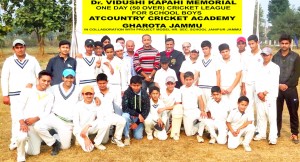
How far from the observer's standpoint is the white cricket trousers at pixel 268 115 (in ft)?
18.8

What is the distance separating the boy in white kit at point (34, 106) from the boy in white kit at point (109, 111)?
879mm

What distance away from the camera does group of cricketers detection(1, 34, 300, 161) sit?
5.29 metres

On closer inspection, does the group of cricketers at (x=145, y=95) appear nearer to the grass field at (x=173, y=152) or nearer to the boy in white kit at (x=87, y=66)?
the boy in white kit at (x=87, y=66)

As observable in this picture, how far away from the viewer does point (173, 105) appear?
6281 millimetres

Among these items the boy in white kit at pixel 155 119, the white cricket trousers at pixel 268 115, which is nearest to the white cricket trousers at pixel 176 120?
the boy in white kit at pixel 155 119

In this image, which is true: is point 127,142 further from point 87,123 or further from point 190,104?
point 190,104

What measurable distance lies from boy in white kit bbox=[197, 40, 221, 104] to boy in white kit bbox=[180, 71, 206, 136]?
0.67ft

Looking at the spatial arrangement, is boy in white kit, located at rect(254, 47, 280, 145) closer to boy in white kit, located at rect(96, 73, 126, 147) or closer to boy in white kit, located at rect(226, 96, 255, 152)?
boy in white kit, located at rect(226, 96, 255, 152)

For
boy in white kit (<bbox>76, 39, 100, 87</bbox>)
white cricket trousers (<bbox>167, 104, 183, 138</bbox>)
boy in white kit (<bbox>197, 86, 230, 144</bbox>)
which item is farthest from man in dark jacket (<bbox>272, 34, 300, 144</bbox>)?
boy in white kit (<bbox>76, 39, 100, 87</bbox>)

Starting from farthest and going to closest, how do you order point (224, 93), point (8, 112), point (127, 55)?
point (8, 112), point (127, 55), point (224, 93)

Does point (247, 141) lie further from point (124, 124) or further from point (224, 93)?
point (124, 124)

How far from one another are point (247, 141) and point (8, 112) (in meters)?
6.15

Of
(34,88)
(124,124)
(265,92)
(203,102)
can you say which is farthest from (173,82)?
(34,88)

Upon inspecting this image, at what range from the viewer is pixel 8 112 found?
8.57 m
